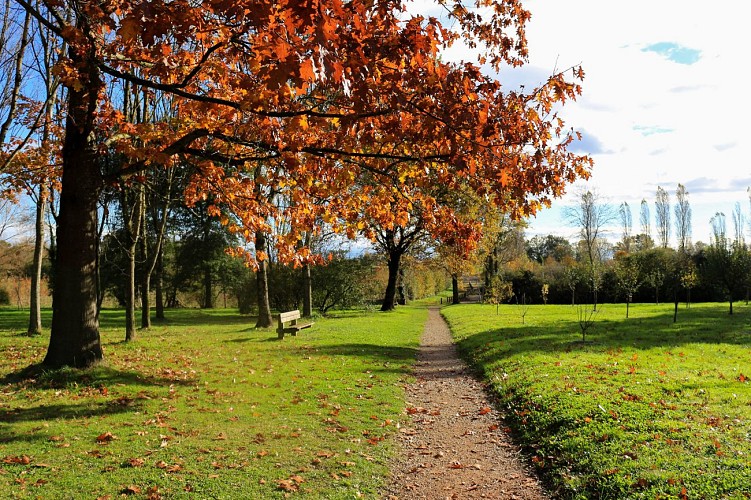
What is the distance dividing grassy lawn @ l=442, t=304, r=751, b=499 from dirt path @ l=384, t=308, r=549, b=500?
0.31m

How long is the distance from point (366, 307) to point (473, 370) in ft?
63.6

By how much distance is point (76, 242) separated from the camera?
8.31m

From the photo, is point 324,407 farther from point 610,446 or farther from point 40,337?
point 40,337

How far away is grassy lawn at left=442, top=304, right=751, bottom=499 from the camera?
14.8ft

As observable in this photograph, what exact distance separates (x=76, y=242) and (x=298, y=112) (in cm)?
487

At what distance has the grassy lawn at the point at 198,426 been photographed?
4543mm

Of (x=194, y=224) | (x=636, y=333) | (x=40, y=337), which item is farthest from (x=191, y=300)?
(x=636, y=333)

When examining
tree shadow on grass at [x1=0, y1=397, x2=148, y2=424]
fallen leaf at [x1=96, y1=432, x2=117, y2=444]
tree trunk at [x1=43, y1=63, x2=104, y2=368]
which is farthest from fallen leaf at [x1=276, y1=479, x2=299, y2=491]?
tree trunk at [x1=43, y1=63, x2=104, y2=368]

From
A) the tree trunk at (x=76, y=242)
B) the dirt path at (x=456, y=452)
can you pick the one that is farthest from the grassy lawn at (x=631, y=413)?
the tree trunk at (x=76, y=242)

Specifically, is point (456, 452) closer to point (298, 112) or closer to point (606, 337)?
point (298, 112)

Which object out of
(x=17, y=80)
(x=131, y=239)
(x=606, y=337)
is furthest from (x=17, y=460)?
(x=606, y=337)

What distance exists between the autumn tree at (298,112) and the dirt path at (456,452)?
9.52ft

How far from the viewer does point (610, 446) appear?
5254 millimetres

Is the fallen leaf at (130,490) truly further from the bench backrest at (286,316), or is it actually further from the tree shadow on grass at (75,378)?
the bench backrest at (286,316)
